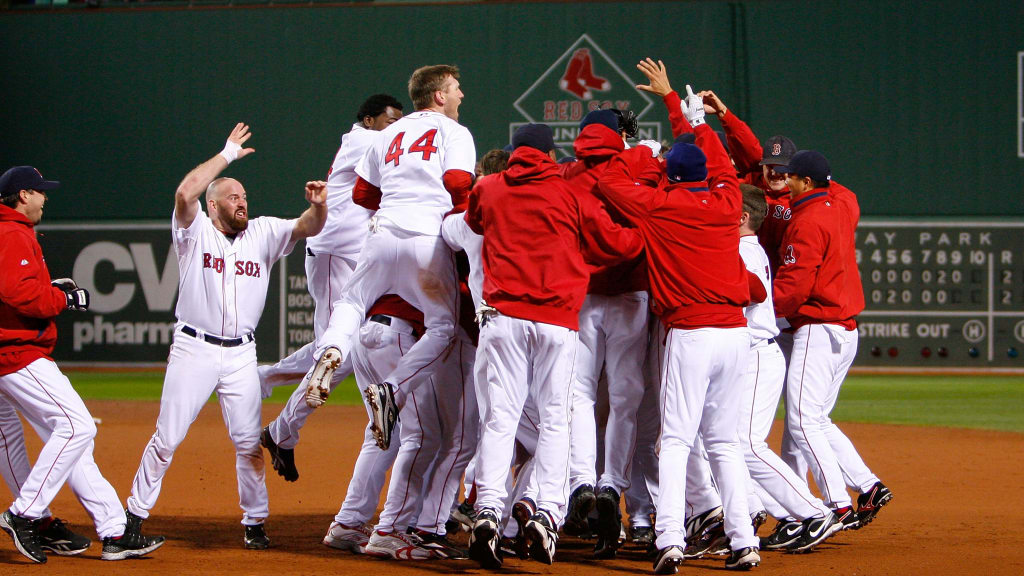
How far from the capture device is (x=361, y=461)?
20.2ft

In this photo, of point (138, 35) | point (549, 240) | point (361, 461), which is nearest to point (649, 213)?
point (549, 240)

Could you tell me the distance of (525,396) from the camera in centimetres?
552

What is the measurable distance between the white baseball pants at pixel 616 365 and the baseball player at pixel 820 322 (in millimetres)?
1032

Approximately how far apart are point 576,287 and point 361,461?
165 centimetres

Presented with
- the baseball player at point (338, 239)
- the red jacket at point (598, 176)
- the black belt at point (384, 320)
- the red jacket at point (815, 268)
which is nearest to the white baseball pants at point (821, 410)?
the red jacket at point (815, 268)

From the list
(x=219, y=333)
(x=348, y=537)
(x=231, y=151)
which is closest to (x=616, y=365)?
(x=348, y=537)

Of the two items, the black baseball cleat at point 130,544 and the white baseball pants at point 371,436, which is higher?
the white baseball pants at point 371,436

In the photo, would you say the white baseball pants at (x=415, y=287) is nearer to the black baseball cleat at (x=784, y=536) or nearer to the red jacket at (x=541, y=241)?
the red jacket at (x=541, y=241)

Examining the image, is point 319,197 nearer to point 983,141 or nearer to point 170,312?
point 170,312

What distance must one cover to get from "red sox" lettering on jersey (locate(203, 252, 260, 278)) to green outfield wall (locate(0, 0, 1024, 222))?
11041mm

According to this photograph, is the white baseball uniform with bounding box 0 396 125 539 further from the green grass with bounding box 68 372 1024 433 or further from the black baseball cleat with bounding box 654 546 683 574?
the green grass with bounding box 68 372 1024 433

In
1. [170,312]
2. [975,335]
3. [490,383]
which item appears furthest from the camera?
[170,312]

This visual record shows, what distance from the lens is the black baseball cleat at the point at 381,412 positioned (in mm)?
5559

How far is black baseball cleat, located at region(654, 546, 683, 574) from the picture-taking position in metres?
5.20
